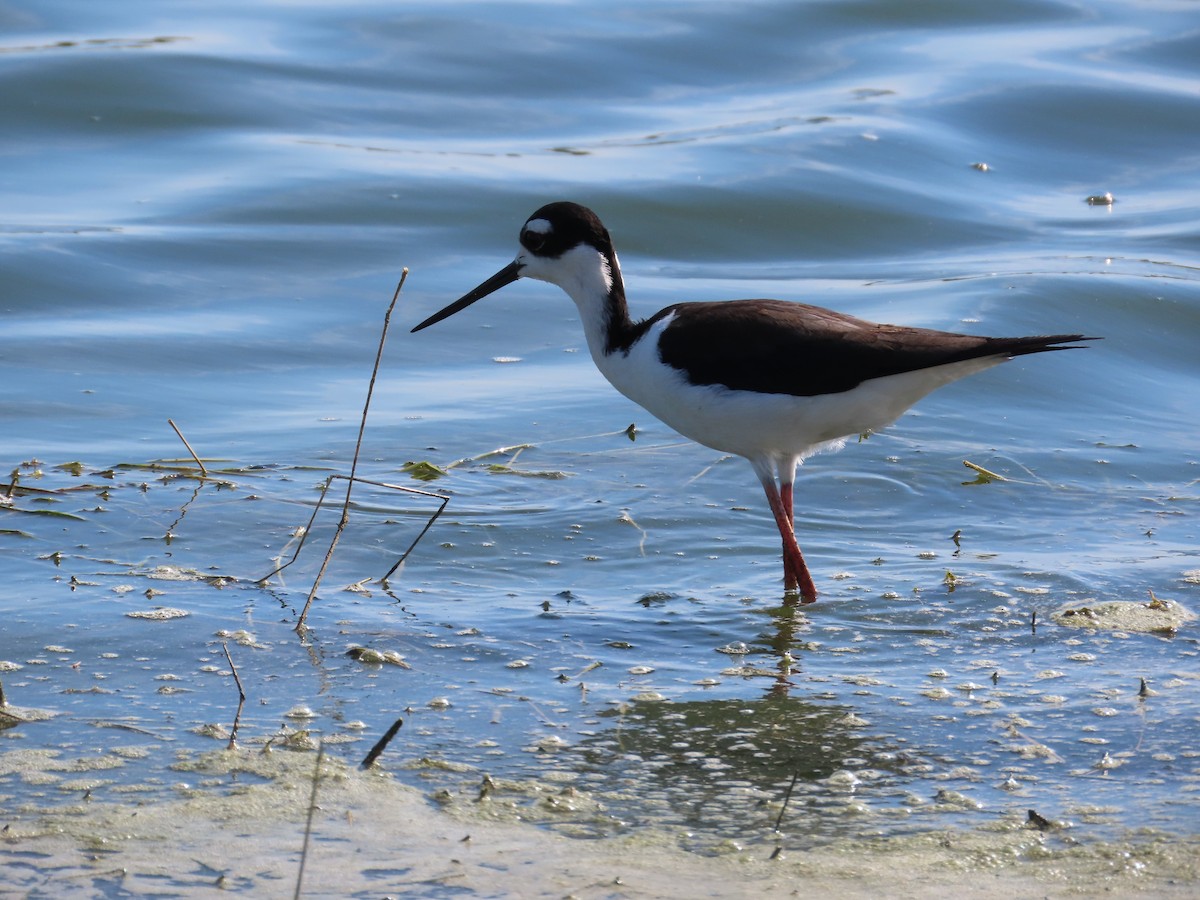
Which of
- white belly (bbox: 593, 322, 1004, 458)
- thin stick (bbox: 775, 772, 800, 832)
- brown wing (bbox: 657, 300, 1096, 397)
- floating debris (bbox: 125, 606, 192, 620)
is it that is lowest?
thin stick (bbox: 775, 772, 800, 832)

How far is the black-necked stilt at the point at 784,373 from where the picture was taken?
5949mm

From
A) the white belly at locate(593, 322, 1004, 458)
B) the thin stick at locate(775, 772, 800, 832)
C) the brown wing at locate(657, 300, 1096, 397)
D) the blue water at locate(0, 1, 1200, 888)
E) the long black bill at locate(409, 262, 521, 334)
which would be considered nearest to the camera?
the thin stick at locate(775, 772, 800, 832)

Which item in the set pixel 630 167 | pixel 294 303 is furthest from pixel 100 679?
pixel 630 167

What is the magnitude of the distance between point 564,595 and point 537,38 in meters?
10.9

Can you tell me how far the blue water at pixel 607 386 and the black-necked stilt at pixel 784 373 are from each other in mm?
501

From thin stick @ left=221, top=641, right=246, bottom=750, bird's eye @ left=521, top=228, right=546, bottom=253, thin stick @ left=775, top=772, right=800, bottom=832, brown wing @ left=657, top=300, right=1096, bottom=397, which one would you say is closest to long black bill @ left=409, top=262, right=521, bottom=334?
bird's eye @ left=521, top=228, right=546, bottom=253

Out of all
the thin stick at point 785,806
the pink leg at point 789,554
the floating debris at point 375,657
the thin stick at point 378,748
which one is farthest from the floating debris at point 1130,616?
the thin stick at point 378,748

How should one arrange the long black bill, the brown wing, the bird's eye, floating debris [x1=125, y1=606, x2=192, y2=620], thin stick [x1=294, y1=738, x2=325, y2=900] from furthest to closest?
the long black bill, the bird's eye, the brown wing, floating debris [x1=125, y1=606, x2=192, y2=620], thin stick [x1=294, y1=738, x2=325, y2=900]

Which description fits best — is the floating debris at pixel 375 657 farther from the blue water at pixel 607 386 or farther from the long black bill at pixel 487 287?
the long black bill at pixel 487 287

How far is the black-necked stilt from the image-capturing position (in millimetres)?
5949

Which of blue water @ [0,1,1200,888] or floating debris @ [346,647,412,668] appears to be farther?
floating debris @ [346,647,412,668]

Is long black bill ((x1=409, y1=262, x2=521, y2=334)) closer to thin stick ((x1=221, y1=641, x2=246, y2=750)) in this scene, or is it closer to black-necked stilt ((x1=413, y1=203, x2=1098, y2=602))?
black-necked stilt ((x1=413, y1=203, x2=1098, y2=602))

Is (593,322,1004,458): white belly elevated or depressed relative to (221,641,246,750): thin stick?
elevated

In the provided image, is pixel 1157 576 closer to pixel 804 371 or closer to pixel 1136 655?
pixel 1136 655
